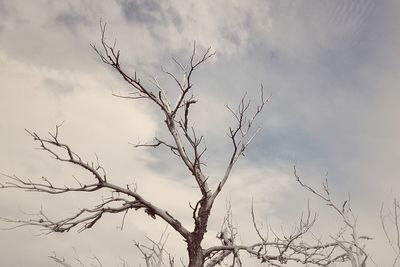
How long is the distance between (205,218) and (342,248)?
454cm

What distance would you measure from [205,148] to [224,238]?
2325 mm

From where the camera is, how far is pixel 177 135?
6.52 meters

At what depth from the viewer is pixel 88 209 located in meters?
5.68

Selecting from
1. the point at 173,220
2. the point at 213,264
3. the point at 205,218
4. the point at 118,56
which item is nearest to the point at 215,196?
the point at 205,218

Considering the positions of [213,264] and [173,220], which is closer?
[173,220]

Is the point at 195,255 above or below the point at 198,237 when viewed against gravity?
below

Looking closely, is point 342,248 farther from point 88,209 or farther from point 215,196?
point 88,209

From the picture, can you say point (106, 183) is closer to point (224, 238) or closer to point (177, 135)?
point (177, 135)

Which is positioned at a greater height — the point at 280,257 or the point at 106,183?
the point at 106,183

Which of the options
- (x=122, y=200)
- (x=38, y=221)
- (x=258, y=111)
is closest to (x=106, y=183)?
(x=122, y=200)

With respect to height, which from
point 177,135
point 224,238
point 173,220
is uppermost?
point 177,135

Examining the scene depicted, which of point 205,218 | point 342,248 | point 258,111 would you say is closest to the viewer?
point 205,218

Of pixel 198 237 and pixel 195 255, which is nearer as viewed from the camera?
pixel 195 255

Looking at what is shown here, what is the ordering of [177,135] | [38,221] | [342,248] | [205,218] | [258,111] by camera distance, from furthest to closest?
[342,248] < [258,111] < [177,135] < [205,218] < [38,221]
